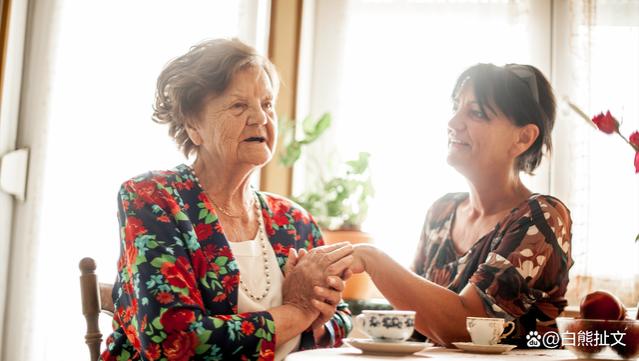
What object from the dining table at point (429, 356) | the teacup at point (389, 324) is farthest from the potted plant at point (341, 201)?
the teacup at point (389, 324)

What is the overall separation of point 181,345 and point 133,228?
28 cm

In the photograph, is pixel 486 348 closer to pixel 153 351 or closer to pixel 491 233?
pixel 491 233

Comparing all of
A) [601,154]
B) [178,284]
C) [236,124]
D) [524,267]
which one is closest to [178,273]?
[178,284]

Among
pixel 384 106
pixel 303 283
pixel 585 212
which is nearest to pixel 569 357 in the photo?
pixel 303 283

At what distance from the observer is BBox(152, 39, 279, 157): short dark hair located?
1812 millimetres

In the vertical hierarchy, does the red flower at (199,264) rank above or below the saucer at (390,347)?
above

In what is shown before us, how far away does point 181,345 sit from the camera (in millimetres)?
1495

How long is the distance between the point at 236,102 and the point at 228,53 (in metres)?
0.12

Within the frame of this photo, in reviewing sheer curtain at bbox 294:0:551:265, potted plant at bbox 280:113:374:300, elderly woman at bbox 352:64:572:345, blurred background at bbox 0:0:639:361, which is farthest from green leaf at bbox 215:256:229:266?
sheer curtain at bbox 294:0:551:265

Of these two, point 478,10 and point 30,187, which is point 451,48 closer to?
point 478,10

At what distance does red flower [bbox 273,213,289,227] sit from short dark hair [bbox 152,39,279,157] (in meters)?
0.32

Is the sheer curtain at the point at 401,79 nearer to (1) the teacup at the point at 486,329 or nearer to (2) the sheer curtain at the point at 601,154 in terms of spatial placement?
(2) the sheer curtain at the point at 601,154

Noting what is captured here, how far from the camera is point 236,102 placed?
1.82m

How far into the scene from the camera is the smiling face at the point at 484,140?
6.56ft
